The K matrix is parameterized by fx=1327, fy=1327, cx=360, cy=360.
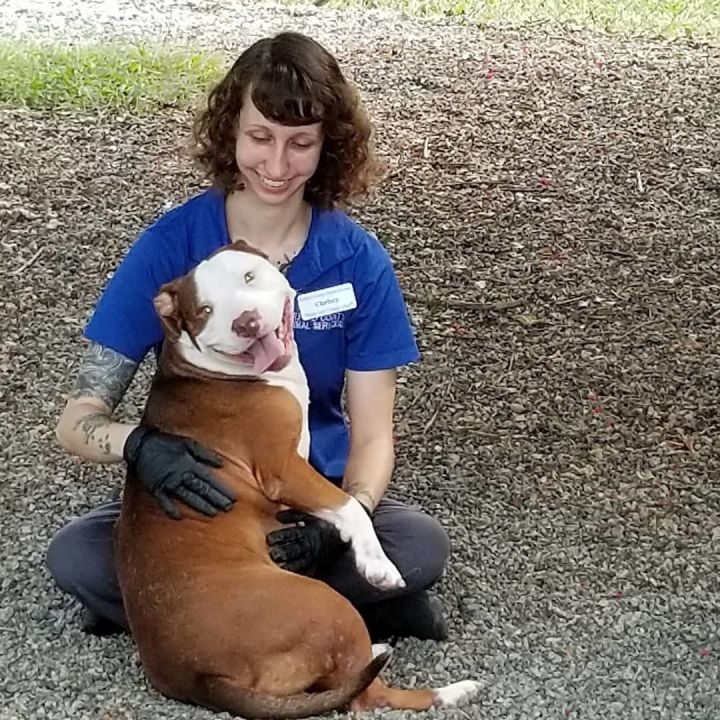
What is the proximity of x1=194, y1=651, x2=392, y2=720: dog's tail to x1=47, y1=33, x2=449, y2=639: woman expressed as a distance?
0.44 m

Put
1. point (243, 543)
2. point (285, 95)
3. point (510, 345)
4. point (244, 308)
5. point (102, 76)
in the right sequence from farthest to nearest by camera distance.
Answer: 1. point (102, 76)
2. point (510, 345)
3. point (285, 95)
4. point (243, 543)
5. point (244, 308)

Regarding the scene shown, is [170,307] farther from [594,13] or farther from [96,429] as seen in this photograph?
[594,13]

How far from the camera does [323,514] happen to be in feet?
10.3

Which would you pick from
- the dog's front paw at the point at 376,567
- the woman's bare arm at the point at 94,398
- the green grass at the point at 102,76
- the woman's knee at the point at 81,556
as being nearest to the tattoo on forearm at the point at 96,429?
the woman's bare arm at the point at 94,398

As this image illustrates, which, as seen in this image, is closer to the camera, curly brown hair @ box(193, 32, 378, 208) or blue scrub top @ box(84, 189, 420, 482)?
curly brown hair @ box(193, 32, 378, 208)

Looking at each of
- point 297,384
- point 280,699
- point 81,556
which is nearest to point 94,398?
point 81,556

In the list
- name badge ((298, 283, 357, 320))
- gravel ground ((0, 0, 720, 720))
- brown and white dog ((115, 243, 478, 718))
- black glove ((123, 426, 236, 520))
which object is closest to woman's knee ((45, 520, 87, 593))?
gravel ground ((0, 0, 720, 720))

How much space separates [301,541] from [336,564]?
208mm

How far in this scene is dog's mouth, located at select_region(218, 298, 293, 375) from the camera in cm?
305

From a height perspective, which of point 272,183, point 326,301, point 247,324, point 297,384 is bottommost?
point 297,384

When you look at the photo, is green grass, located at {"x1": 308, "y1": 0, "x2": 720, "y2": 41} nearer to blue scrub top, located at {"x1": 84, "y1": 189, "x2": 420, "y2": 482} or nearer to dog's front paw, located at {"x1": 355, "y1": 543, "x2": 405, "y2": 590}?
blue scrub top, located at {"x1": 84, "y1": 189, "x2": 420, "y2": 482}

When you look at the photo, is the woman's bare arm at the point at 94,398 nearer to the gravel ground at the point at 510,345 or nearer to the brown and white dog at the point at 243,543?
the brown and white dog at the point at 243,543

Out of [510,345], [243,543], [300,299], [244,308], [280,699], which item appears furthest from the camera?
[510,345]

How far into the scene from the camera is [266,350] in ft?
10.0
